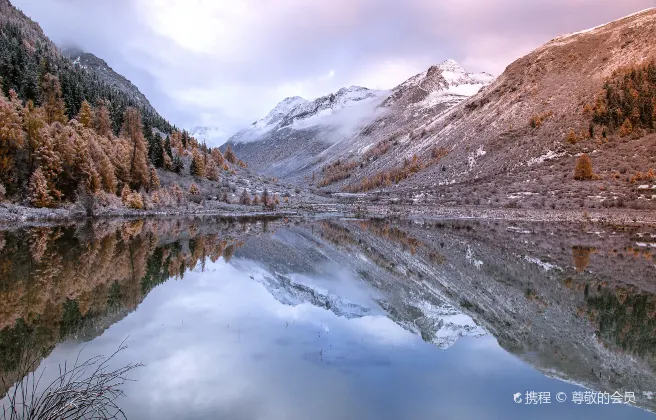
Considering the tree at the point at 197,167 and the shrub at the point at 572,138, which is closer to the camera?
the shrub at the point at 572,138

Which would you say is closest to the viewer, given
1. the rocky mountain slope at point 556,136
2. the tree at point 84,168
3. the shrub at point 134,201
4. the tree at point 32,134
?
→ the tree at point 32,134

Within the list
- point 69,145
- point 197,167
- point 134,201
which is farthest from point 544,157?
point 69,145

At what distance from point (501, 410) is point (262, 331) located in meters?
7.34

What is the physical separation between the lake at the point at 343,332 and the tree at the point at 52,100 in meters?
59.1

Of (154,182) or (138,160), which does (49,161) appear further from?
(154,182)

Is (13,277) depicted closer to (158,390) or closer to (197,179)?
(158,390)

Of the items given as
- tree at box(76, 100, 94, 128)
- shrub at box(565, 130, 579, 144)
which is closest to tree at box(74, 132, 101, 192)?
tree at box(76, 100, 94, 128)

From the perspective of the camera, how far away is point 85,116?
81438mm

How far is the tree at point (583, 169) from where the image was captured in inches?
2987

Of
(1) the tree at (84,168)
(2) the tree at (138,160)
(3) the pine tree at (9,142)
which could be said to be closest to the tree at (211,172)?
(2) the tree at (138,160)

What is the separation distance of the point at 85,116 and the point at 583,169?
301 ft

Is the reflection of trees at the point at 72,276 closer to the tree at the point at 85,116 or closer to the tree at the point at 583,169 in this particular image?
the tree at the point at 85,116

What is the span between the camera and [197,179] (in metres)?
96.1

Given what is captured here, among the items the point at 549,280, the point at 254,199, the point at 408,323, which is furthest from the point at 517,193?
the point at 408,323
